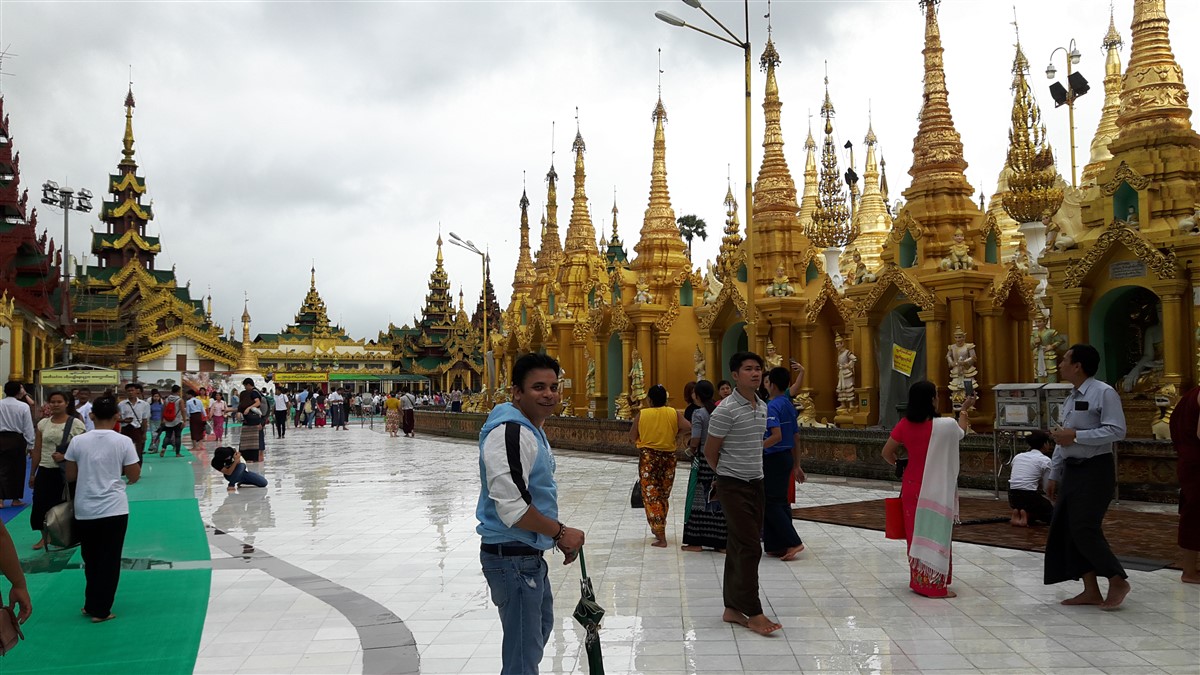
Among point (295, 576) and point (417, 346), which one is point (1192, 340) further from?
point (417, 346)

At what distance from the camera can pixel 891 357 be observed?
18578 mm

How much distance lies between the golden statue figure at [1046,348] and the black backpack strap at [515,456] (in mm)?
12682

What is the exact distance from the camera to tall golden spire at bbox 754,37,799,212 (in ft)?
76.6

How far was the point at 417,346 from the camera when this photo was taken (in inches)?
2842

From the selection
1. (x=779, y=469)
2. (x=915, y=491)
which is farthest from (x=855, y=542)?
(x=915, y=491)

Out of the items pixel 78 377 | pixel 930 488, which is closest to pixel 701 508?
pixel 930 488

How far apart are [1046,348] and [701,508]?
822 centimetres

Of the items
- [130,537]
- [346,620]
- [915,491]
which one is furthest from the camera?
[130,537]

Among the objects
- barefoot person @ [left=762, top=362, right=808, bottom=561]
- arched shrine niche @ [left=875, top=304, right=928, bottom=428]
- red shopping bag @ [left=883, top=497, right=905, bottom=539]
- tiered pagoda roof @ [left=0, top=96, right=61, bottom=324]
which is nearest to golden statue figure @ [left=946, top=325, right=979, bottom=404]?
arched shrine niche @ [left=875, top=304, right=928, bottom=428]

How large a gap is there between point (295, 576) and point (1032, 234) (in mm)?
14062

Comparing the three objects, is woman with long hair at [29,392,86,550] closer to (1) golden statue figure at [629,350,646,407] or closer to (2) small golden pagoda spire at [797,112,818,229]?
(1) golden statue figure at [629,350,646,407]

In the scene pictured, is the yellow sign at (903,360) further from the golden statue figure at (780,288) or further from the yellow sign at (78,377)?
the yellow sign at (78,377)

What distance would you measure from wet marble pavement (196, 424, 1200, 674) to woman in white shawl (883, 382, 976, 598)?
22cm

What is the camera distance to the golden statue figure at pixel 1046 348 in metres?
14.7
